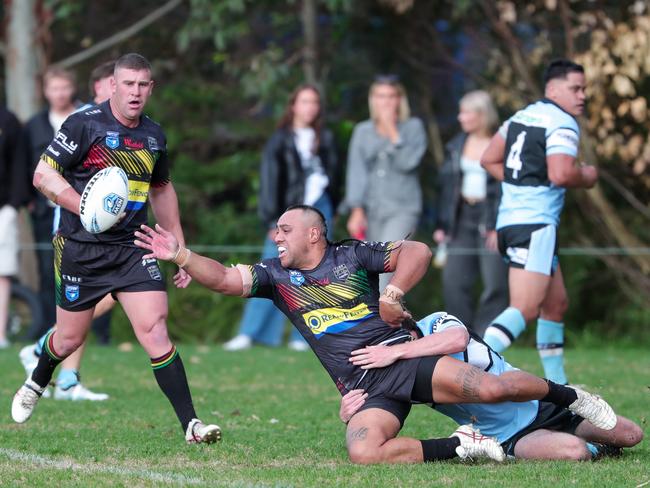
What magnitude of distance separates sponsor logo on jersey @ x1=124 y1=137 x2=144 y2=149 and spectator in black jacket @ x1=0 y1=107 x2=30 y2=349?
581 centimetres

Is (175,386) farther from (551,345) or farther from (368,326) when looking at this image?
(551,345)

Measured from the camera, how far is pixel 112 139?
23.4 ft

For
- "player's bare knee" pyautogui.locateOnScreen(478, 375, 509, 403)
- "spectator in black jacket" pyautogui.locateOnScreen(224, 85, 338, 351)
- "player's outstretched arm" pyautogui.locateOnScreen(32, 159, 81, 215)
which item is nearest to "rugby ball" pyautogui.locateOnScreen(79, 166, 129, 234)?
"player's outstretched arm" pyautogui.locateOnScreen(32, 159, 81, 215)

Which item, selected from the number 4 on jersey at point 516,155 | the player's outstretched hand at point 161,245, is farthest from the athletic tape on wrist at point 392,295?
the number 4 on jersey at point 516,155

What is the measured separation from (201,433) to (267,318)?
23.3 feet

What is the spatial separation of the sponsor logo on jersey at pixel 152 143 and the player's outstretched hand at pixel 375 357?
5.56ft

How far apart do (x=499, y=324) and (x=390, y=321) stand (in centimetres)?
245

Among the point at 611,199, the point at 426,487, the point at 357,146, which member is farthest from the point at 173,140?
the point at 426,487

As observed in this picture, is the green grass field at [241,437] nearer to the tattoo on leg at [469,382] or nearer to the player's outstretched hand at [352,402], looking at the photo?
the player's outstretched hand at [352,402]

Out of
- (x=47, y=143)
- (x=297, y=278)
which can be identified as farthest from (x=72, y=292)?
(x=47, y=143)

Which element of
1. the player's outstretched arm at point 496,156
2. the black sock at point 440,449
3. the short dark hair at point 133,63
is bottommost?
the black sock at point 440,449

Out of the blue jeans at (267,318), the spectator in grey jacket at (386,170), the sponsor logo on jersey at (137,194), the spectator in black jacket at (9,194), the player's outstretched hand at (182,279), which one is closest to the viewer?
the player's outstretched hand at (182,279)

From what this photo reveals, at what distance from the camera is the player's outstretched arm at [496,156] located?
29.9 feet

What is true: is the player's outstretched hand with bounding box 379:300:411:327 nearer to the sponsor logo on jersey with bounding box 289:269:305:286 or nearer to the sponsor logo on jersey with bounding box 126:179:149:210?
the sponsor logo on jersey with bounding box 289:269:305:286
